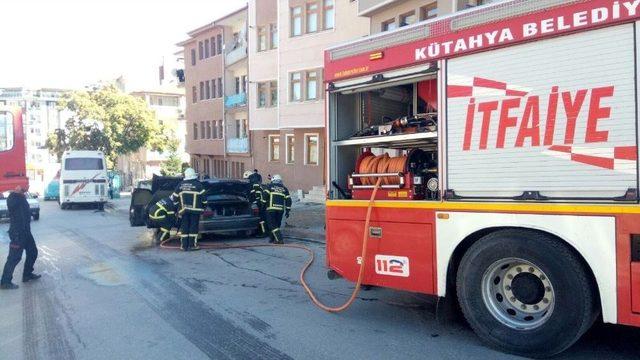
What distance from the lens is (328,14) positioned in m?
23.7

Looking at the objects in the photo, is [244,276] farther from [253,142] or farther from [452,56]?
[253,142]

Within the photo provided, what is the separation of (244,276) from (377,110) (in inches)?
137

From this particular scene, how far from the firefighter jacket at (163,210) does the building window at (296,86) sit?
14.4 m

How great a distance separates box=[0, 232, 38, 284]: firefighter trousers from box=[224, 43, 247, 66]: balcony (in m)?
24.4

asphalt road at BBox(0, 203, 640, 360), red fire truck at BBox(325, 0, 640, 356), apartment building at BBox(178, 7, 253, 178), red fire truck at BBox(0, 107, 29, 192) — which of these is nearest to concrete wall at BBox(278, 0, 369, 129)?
apartment building at BBox(178, 7, 253, 178)

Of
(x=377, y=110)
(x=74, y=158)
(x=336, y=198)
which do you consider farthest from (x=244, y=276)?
(x=74, y=158)

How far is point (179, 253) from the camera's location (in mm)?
10734

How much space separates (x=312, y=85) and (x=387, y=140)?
19.2 meters

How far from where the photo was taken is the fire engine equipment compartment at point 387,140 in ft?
18.0

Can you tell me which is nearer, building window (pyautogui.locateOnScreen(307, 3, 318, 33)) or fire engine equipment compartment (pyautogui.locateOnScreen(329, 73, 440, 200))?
fire engine equipment compartment (pyautogui.locateOnScreen(329, 73, 440, 200))

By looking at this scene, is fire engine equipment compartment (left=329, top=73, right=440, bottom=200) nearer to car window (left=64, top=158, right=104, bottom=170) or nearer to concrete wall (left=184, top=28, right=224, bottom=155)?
car window (left=64, top=158, right=104, bottom=170)

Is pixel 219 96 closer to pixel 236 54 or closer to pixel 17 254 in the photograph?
pixel 236 54

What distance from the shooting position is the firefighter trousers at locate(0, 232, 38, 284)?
25.7 ft

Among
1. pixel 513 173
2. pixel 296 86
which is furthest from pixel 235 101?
pixel 513 173
